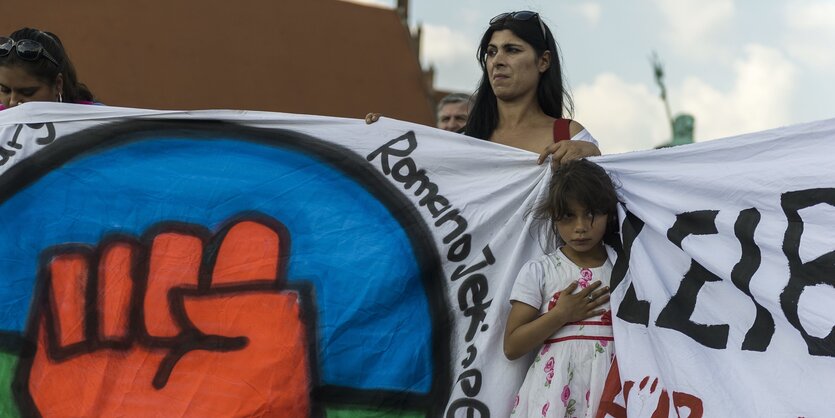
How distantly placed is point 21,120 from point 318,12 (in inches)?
472

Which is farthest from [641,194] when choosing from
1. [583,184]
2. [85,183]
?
[85,183]

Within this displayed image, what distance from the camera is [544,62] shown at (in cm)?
393

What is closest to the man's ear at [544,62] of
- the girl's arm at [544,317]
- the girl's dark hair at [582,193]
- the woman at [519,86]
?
the woman at [519,86]

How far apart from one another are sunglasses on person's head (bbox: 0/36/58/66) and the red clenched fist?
807 mm

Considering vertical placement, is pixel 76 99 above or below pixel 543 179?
above

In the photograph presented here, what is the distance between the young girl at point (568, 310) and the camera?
3.22 metres

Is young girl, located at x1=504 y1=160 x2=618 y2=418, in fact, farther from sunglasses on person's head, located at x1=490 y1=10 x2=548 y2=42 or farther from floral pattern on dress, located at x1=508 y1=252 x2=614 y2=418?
sunglasses on person's head, located at x1=490 y1=10 x2=548 y2=42

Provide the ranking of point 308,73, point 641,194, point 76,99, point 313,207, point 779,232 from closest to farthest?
1. point 779,232
2. point 641,194
3. point 313,207
4. point 76,99
5. point 308,73

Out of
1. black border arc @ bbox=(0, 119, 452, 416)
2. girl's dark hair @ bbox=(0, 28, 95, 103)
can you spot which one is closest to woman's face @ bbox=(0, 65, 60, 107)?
girl's dark hair @ bbox=(0, 28, 95, 103)

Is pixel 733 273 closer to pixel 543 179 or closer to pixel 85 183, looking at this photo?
pixel 543 179

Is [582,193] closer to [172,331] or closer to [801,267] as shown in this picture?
[801,267]

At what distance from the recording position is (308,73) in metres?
15.3

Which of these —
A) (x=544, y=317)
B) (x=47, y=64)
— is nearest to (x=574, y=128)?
(x=544, y=317)

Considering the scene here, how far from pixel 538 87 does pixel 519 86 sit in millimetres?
112
